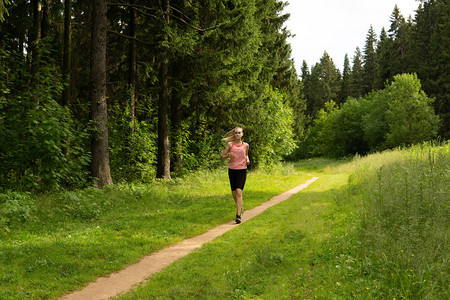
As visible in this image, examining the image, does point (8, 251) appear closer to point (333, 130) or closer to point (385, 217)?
point (385, 217)

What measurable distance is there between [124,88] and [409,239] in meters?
14.3

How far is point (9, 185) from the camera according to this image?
8617 millimetres

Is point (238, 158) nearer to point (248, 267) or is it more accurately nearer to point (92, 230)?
point (248, 267)

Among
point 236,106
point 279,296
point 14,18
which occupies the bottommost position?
point 279,296

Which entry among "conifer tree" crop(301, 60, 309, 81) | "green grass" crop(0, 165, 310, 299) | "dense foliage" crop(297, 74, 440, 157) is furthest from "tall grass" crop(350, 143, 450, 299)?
"conifer tree" crop(301, 60, 309, 81)

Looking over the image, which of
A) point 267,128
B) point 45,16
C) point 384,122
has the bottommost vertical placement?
point 267,128

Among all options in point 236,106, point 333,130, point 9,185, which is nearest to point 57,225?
point 9,185

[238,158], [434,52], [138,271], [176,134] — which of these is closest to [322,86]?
[434,52]

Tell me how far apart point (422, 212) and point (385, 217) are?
60 centimetres

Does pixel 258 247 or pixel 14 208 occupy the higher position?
pixel 14 208

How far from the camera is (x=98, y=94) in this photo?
401 inches

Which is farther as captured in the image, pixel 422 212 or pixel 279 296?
pixel 422 212

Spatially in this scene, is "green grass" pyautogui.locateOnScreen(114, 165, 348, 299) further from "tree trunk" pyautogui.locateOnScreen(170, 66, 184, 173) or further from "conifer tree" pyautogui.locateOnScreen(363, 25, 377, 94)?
"conifer tree" pyautogui.locateOnScreen(363, 25, 377, 94)

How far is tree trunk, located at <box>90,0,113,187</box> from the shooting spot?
400 inches
